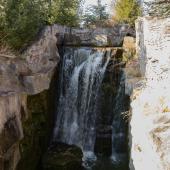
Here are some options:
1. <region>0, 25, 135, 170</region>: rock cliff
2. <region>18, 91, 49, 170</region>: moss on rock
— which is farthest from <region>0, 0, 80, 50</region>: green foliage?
<region>18, 91, 49, 170</region>: moss on rock

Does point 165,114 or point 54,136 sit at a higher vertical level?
point 165,114

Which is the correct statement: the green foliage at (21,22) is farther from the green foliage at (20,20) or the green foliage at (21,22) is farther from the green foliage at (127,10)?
the green foliage at (127,10)

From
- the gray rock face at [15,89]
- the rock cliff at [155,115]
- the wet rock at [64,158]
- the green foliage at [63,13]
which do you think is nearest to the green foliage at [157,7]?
the rock cliff at [155,115]

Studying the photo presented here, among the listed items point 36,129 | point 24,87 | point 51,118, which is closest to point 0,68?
point 24,87

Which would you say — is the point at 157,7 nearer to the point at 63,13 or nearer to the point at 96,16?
the point at 63,13

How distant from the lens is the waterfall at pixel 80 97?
573 inches

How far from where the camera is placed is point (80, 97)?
15070 millimetres

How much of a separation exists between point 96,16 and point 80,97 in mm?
9757

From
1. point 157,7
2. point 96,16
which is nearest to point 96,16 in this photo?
point 96,16

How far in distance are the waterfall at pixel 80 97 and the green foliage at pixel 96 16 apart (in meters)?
6.48

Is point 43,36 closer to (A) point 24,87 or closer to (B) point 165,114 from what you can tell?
(A) point 24,87

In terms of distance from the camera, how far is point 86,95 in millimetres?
14992

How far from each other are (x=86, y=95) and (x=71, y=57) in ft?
6.56

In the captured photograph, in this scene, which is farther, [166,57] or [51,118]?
[51,118]
